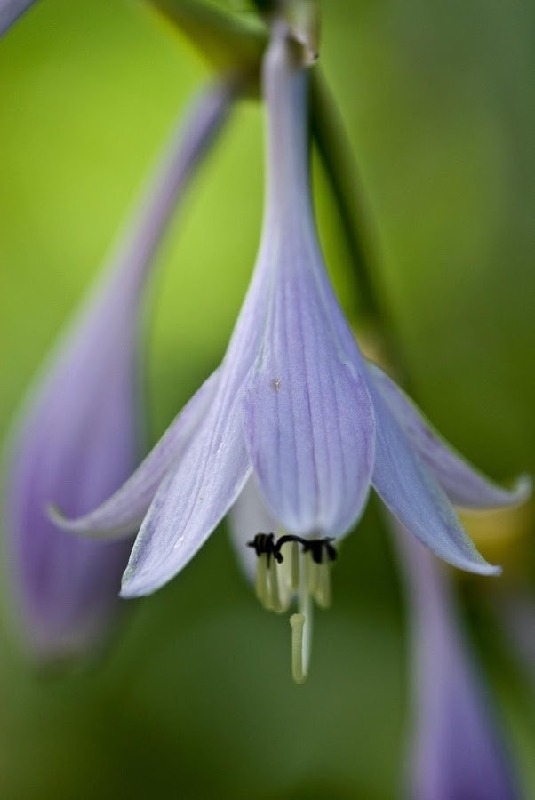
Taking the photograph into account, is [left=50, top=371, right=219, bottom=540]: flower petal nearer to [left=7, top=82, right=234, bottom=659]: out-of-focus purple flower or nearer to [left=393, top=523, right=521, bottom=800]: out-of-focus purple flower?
[left=7, top=82, right=234, bottom=659]: out-of-focus purple flower

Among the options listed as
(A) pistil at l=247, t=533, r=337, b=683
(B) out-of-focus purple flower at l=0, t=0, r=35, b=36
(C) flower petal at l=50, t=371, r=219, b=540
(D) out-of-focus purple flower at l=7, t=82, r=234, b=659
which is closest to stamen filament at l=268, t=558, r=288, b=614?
(A) pistil at l=247, t=533, r=337, b=683

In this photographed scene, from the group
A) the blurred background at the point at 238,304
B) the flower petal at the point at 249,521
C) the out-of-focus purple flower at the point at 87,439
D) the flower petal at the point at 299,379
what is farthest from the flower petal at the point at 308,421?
the blurred background at the point at 238,304

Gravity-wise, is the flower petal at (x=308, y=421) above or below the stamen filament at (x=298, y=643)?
above

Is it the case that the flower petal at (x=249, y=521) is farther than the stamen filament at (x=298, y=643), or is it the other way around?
the flower petal at (x=249, y=521)

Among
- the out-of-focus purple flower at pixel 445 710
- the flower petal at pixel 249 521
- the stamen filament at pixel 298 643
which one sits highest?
the flower petal at pixel 249 521

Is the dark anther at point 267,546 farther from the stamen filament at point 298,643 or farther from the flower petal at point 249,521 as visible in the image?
the flower petal at point 249,521

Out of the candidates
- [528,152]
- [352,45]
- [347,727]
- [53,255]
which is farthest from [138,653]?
[352,45]

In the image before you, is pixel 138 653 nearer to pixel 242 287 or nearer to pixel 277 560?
pixel 242 287
